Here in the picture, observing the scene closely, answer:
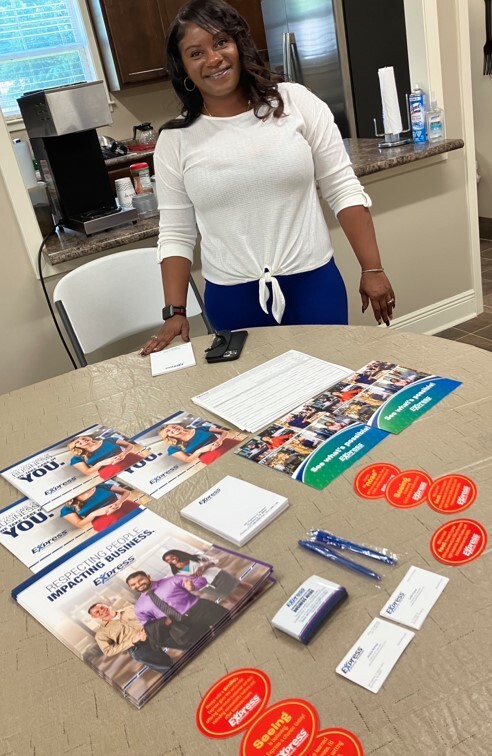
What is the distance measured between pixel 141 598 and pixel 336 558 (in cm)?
25

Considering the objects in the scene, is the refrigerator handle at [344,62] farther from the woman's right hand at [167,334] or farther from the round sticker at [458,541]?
the round sticker at [458,541]

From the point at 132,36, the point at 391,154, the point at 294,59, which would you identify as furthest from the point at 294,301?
the point at 132,36

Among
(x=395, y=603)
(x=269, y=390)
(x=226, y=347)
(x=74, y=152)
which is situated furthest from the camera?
(x=74, y=152)

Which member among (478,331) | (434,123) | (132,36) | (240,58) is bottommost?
(478,331)

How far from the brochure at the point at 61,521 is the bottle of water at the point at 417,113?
2.23 meters

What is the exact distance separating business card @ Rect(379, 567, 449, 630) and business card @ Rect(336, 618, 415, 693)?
0.04 feet

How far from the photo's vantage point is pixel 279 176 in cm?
149

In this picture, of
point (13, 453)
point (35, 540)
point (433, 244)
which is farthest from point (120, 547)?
point (433, 244)

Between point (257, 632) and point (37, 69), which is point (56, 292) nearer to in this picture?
point (257, 632)

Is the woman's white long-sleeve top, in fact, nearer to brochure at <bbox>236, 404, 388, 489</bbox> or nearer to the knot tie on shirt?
the knot tie on shirt

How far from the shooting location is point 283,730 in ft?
2.00

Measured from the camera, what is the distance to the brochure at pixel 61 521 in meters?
0.93

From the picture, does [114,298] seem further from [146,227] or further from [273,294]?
[273,294]

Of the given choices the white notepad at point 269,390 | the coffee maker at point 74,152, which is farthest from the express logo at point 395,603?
the coffee maker at point 74,152
